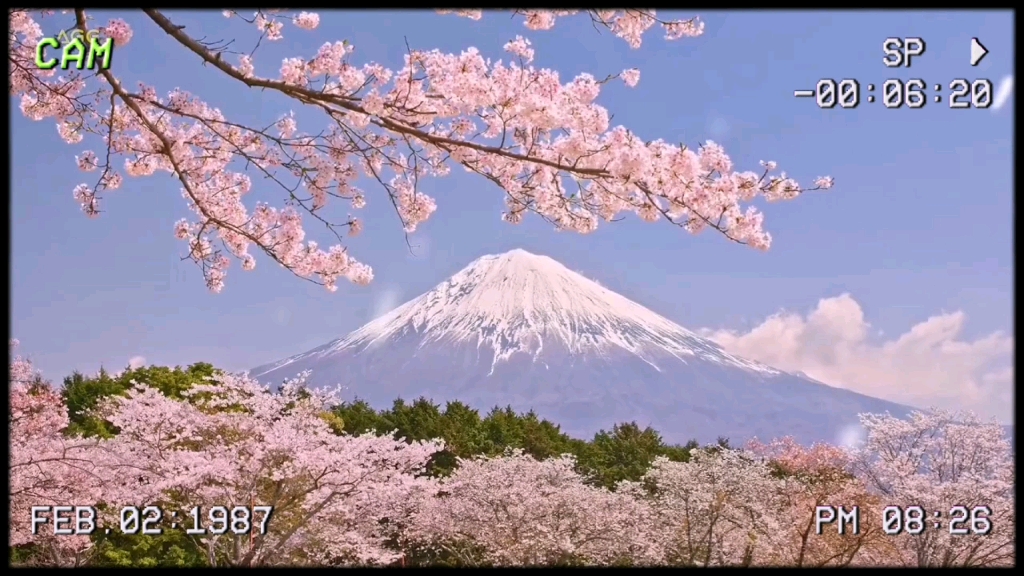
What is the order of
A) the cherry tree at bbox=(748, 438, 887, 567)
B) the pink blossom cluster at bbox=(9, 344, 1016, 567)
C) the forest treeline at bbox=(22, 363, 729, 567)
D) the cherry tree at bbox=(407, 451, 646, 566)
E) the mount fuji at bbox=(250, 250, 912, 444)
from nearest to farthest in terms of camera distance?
1. the pink blossom cluster at bbox=(9, 344, 1016, 567)
2. the cherry tree at bbox=(748, 438, 887, 567)
3. the cherry tree at bbox=(407, 451, 646, 566)
4. the forest treeline at bbox=(22, 363, 729, 567)
5. the mount fuji at bbox=(250, 250, 912, 444)

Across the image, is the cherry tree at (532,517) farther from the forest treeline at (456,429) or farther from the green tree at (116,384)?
the green tree at (116,384)

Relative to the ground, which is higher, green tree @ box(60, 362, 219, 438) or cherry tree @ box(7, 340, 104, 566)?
green tree @ box(60, 362, 219, 438)

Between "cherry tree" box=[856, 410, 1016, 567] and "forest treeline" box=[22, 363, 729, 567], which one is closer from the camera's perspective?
"cherry tree" box=[856, 410, 1016, 567]

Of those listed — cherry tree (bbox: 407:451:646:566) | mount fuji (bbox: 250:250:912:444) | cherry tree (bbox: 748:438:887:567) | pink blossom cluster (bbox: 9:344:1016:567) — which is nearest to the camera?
pink blossom cluster (bbox: 9:344:1016:567)

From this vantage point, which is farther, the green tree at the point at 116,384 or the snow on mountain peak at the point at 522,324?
the snow on mountain peak at the point at 522,324

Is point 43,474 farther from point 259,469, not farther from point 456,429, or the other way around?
point 456,429

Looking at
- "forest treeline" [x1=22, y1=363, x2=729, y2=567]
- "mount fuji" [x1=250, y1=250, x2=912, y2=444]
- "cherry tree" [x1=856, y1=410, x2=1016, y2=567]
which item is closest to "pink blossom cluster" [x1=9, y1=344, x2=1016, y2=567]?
"cherry tree" [x1=856, y1=410, x2=1016, y2=567]

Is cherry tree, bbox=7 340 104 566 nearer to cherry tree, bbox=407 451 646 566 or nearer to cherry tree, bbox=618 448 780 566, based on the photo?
cherry tree, bbox=407 451 646 566

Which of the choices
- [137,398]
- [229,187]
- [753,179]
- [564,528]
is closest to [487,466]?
[564,528]

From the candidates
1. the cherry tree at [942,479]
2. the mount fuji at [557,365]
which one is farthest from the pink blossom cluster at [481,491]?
the mount fuji at [557,365]
